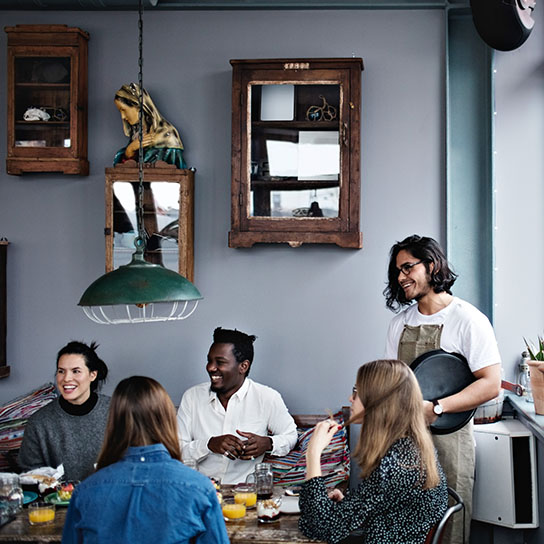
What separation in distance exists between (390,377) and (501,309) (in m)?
1.90

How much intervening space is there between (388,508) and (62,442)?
5.35 feet

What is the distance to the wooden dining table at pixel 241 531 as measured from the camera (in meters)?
2.35

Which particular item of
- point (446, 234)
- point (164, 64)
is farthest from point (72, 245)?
point (446, 234)

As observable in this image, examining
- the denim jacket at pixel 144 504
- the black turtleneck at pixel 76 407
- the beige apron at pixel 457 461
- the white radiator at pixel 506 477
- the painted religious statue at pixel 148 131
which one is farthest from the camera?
the painted religious statue at pixel 148 131

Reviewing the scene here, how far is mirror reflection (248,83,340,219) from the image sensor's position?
3865 mm

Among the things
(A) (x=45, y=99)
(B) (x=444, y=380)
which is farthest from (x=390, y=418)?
(A) (x=45, y=99)

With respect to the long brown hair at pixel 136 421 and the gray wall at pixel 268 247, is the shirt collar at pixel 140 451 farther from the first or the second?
the gray wall at pixel 268 247

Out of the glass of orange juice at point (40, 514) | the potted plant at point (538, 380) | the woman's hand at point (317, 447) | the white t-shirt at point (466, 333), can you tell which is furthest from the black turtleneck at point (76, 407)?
the potted plant at point (538, 380)

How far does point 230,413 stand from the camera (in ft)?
12.0

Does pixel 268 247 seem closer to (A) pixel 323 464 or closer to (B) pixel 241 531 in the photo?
(A) pixel 323 464

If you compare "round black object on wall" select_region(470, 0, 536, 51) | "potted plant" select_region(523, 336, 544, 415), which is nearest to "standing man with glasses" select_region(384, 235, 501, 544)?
"potted plant" select_region(523, 336, 544, 415)

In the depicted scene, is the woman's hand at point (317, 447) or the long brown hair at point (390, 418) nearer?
the long brown hair at point (390, 418)

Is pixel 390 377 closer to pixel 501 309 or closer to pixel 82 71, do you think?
pixel 501 309

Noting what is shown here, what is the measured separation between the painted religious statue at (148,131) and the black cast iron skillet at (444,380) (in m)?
1.79
